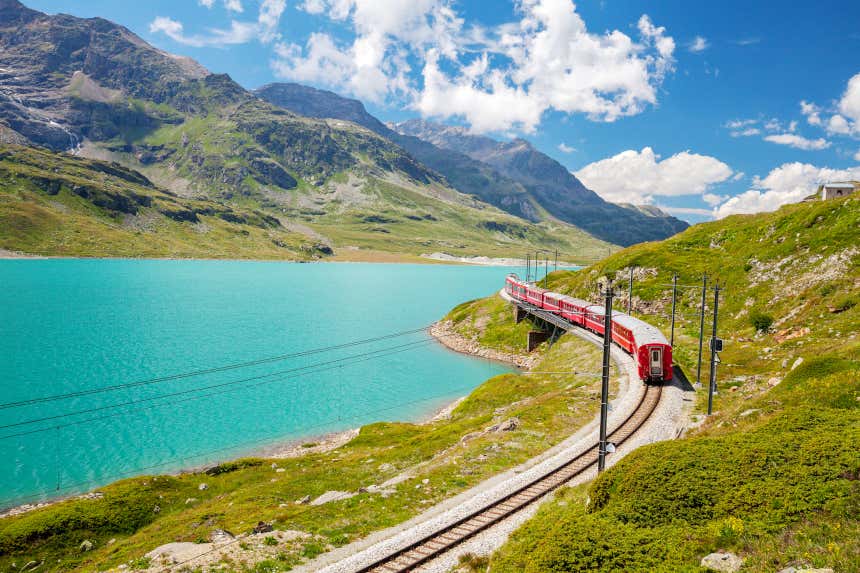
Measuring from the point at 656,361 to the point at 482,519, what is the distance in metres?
28.8

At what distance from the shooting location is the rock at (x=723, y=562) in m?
12.6

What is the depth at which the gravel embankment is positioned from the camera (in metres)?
20.1

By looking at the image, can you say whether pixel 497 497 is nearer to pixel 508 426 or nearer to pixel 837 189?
pixel 508 426

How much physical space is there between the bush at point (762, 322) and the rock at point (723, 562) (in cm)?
5028

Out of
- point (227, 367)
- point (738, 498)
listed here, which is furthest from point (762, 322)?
point (227, 367)

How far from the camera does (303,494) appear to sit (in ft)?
110

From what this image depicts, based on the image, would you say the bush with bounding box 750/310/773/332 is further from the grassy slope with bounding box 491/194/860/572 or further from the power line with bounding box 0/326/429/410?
the power line with bounding box 0/326/429/410

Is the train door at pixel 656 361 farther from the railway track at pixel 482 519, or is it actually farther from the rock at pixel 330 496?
the rock at pixel 330 496

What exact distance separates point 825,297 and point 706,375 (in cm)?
1688

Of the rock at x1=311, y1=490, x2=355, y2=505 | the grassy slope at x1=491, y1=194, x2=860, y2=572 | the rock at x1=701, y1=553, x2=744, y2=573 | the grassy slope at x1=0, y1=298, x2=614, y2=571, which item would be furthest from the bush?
the rock at x1=701, y1=553, x2=744, y2=573

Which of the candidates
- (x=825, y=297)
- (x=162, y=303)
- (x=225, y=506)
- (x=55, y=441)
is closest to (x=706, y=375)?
(x=825, y=297)

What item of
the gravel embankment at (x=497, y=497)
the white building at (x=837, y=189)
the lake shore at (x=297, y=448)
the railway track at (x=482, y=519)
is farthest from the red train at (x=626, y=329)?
the white building at (x=837, y=189)

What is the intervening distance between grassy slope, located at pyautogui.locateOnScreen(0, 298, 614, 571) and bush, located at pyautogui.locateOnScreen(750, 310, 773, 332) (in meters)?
21.9

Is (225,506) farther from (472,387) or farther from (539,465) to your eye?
(472,387)
